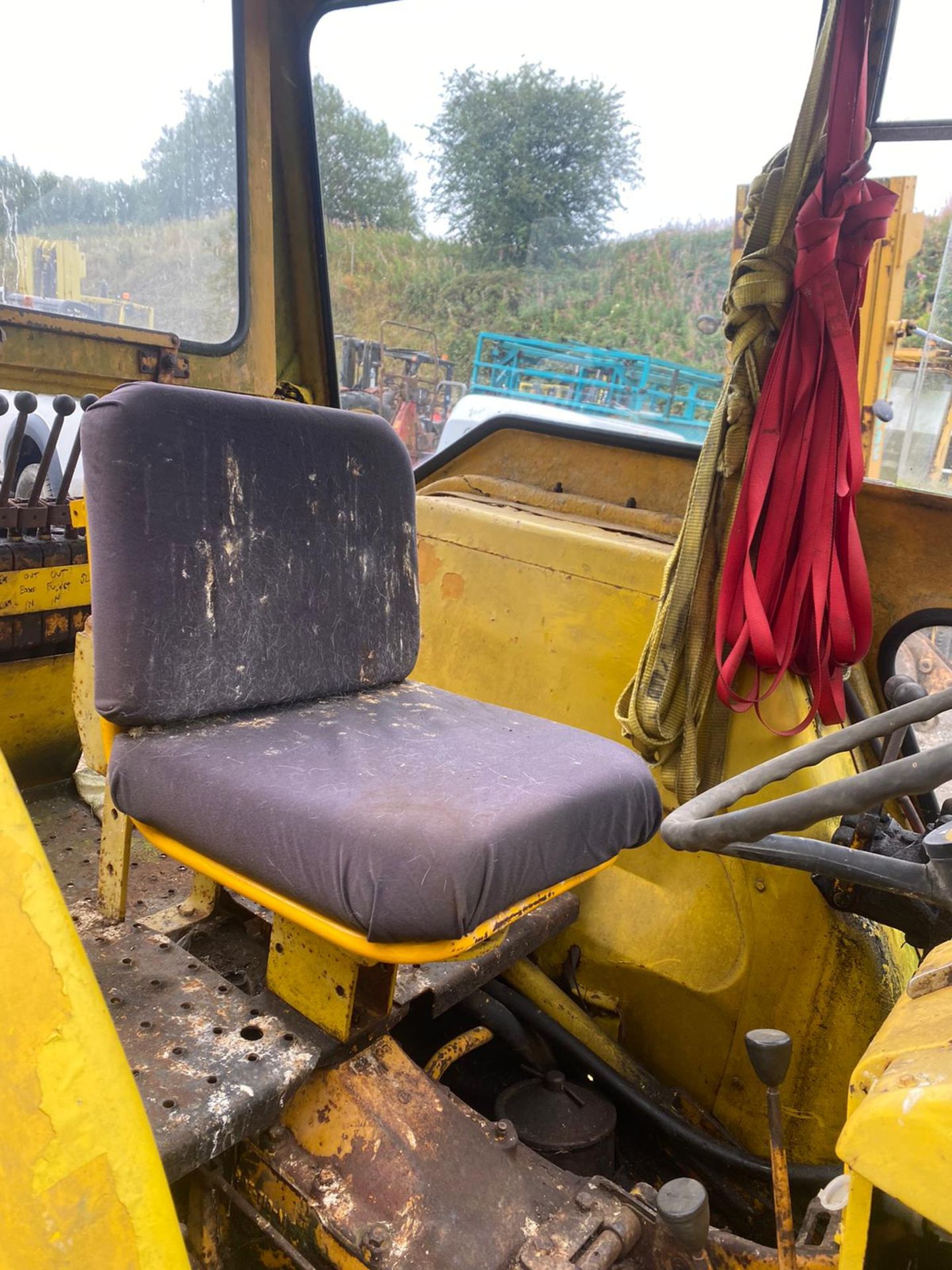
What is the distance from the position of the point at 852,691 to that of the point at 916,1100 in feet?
4.20

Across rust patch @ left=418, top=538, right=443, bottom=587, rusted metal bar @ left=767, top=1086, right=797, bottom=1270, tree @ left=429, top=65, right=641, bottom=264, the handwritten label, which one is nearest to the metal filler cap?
rusted metal bar @ left=767, top=1086, right=797, bottom=1270

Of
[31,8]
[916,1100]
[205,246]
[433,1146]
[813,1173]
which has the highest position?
[31,8]

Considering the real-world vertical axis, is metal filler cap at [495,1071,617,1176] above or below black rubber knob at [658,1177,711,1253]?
below

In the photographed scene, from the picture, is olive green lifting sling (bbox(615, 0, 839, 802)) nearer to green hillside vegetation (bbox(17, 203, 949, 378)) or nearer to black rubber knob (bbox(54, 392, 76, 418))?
green hillside vegetation (bbox(17, 203, 949, 378))

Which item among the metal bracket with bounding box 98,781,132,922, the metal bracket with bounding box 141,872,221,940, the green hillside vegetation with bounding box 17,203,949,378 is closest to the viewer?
the metal bracket with bounding box 98,781,132,922

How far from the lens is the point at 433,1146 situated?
118 cm

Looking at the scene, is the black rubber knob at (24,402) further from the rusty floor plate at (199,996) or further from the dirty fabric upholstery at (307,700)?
the rusty floor plate at (199,996)

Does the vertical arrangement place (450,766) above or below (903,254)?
below

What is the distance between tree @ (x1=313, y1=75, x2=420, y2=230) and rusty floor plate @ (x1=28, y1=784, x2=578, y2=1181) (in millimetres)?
2642

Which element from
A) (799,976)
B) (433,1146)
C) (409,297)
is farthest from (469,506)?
(409,297)

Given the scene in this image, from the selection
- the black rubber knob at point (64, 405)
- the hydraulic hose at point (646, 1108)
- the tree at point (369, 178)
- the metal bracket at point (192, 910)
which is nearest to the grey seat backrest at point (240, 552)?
the black rubber knob at point (64, 405)

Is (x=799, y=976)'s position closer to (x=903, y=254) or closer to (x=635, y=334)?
(x=903, y=254)

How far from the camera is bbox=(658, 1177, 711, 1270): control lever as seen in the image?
0.93 m

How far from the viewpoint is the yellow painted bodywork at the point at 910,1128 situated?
23.6 inches
